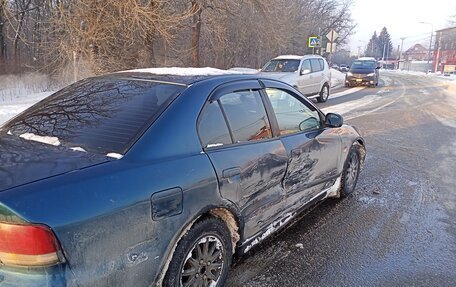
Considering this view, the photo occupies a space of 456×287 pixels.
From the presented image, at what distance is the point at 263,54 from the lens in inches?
1277

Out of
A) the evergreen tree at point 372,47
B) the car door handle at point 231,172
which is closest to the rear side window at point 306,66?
the car door handle at point 231,172

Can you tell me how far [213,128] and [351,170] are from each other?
2.75 metres

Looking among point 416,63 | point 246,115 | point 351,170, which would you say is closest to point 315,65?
point 351,170

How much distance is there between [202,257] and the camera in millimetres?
2512

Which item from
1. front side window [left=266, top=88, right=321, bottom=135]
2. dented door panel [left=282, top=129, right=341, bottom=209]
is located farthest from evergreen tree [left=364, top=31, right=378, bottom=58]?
front side window [left=266, top=88, right=321, bottom=135]

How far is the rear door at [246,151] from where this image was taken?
2629 millimetres

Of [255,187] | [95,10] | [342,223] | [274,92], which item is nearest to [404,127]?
[342,223]

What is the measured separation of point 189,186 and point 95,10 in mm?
12963

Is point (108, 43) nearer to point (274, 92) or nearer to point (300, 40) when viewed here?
point (274, 92)

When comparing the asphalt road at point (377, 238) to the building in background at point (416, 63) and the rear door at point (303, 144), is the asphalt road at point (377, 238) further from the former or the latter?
the building in background at point (416, 63)

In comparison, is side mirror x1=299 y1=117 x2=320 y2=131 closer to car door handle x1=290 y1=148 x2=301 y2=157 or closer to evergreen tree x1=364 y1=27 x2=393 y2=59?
car door handle x1=290 y1=148 x2=301 y2=157

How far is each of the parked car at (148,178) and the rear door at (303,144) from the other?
22 mm

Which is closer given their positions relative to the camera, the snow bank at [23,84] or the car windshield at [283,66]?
the car windshield at [283,66]

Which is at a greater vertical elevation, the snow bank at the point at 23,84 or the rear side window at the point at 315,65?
the rear side window at the point at 315,65
